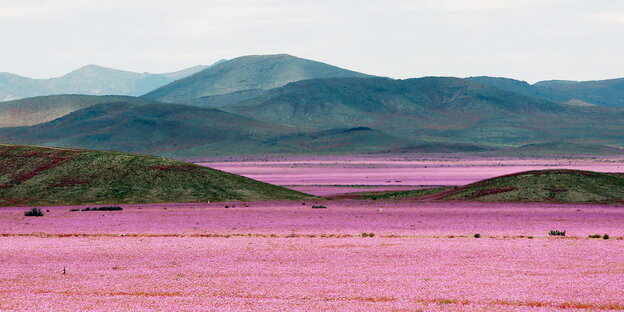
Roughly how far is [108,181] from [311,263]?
166ft

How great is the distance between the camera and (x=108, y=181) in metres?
Result: 76.6

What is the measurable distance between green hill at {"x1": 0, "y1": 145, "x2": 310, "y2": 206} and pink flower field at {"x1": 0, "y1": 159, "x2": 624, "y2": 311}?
16976mm

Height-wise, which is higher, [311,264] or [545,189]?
[311,264]

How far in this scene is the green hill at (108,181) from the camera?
238 feet

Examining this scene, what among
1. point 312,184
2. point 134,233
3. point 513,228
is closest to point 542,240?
point 513,228

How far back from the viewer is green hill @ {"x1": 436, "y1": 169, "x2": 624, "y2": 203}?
6912 cm

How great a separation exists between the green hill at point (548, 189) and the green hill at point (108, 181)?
1694cm

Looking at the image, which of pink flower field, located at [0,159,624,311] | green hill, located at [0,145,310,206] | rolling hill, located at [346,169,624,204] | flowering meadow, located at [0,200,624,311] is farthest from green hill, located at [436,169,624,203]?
green hill, located at [0,145,310,206]

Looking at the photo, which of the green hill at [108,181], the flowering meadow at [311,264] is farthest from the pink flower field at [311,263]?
the green hill at [108,181]

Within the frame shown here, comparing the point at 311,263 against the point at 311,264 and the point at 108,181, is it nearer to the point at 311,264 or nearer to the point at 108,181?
the point at 311,264

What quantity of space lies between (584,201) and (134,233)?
40047 millimetres

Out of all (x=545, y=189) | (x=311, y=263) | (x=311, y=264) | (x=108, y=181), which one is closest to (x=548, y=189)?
(x=545, y=189)

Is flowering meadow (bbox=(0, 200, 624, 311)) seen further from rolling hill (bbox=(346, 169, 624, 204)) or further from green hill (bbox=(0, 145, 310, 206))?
green hill (bbox=(0, 145, 310, 206))

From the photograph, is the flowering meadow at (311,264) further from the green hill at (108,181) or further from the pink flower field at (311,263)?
the green hill at (108,181)
